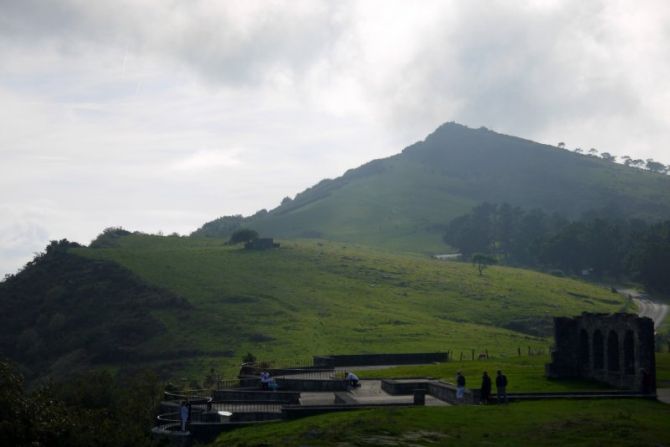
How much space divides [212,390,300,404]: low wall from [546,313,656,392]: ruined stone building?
14.8m

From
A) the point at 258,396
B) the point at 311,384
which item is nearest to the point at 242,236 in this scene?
the point at 311,384

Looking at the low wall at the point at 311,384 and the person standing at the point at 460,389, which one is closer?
the person standing at the point at 460,389

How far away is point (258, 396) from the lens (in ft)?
155

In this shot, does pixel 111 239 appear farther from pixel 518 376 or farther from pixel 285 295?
pixel 518 376

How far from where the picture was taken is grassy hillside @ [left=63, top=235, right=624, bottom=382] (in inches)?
3644

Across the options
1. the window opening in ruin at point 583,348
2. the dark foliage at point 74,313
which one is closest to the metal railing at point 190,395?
the window opening in ruin at point 583,348

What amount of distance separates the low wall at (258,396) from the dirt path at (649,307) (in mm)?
72756

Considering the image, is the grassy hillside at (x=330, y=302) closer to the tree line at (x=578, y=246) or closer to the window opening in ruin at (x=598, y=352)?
the tree line at (x=578, y=246)

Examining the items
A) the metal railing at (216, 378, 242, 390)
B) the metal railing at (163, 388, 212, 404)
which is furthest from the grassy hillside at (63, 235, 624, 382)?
the metal railing at (163, 388, 212, 404)

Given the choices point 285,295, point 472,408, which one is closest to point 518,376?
point 472,408

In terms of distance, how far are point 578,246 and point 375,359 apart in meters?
103

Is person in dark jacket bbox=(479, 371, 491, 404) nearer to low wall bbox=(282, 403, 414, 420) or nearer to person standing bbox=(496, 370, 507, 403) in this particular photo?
person standing bbox=(496, 370, 507, 403)

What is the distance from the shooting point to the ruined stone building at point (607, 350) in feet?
146

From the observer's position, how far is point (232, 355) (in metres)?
91.8
